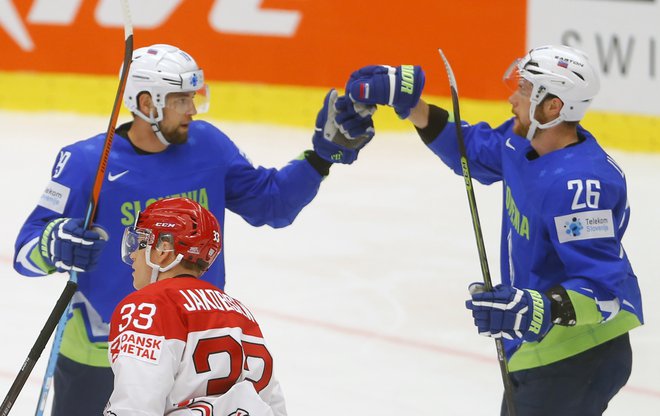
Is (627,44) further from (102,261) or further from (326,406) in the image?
(102,261)

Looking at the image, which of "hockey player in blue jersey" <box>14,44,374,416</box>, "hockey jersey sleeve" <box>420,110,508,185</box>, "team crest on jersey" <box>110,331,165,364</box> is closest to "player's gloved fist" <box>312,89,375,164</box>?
"hockey player in blue jersey" <box>14,44,374,416</box>

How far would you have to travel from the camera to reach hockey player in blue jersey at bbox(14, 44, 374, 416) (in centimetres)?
363

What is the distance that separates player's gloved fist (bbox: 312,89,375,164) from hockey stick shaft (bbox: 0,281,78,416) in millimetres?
970

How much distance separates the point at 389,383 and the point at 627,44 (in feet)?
11.4

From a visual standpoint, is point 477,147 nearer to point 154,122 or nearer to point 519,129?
point 519,129

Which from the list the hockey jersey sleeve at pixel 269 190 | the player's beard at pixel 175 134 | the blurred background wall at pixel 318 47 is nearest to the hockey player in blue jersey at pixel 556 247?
the hockey jersey sleeve at pixel 269 190

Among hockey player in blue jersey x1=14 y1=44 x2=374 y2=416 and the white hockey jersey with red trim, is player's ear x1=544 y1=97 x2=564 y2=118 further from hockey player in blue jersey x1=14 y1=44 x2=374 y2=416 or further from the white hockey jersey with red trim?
the white hockey jersey with red trim

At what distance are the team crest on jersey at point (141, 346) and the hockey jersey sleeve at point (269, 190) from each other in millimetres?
1384

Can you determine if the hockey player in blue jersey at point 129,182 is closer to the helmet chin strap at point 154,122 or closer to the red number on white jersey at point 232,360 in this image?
the helmet chin strap at point 154,122

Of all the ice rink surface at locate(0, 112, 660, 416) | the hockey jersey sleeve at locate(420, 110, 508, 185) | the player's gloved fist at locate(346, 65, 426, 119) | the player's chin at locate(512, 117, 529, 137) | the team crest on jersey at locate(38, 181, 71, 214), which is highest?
the player's gloved fist at locate(346, 65, 426, 119)

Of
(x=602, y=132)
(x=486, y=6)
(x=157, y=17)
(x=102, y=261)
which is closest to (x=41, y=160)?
(x=157, y=17)

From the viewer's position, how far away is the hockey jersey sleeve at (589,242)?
3.26m

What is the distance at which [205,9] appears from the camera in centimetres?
867

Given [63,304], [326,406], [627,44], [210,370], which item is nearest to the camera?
[210,370]
